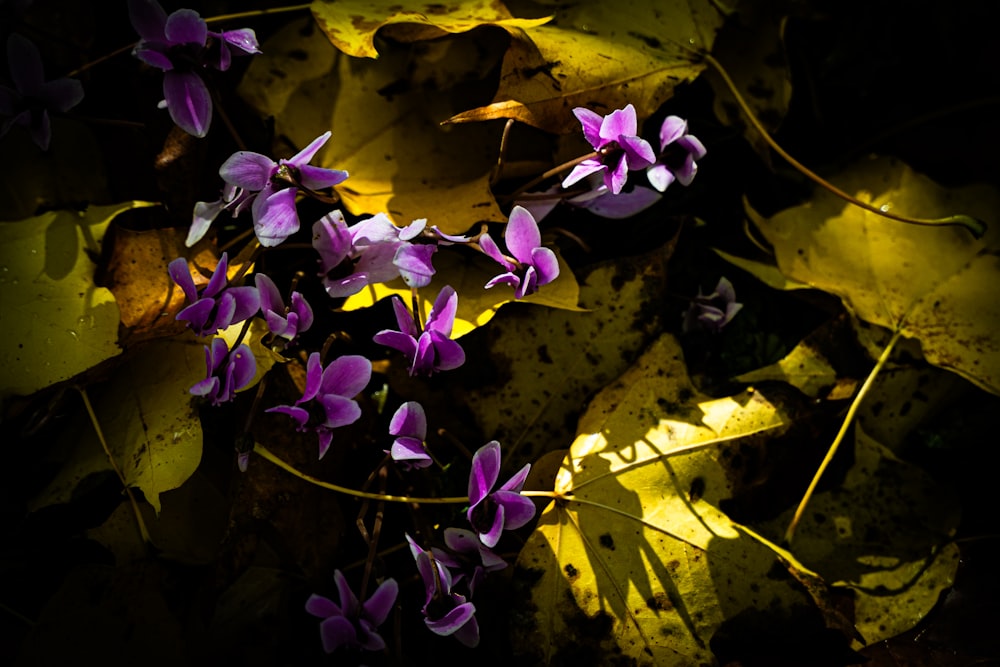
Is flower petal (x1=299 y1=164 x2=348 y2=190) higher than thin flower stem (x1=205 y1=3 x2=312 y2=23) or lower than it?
lower

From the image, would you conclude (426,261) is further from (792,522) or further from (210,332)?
(792,522)

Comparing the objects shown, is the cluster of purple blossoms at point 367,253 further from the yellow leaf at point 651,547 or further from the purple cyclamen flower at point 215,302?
the yellow leaf at point 651,547

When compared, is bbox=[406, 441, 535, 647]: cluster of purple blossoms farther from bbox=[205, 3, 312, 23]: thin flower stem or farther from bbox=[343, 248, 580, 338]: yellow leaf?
bbox=[205, 3, 312, 23]: thin flower stem

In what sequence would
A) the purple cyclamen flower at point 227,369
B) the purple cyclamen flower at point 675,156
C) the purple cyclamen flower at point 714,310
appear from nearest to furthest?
the purple cyclamen flower at point 227,369 → the purple cyclamen flower at point 675,156 → the purple cyclamen flower at point 714,310

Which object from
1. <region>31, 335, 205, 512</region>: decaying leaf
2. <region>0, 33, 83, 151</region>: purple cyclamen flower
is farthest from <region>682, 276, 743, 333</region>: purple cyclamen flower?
<region>0, 33, 83, 151</region>: purple cyclamen flower

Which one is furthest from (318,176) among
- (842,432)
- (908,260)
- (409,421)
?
(908,260)

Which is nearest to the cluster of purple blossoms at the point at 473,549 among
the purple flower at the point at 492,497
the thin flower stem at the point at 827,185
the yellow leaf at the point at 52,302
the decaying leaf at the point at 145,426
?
the purple flower at the point at 492,497

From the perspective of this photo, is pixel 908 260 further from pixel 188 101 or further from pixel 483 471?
pixel 188 101
